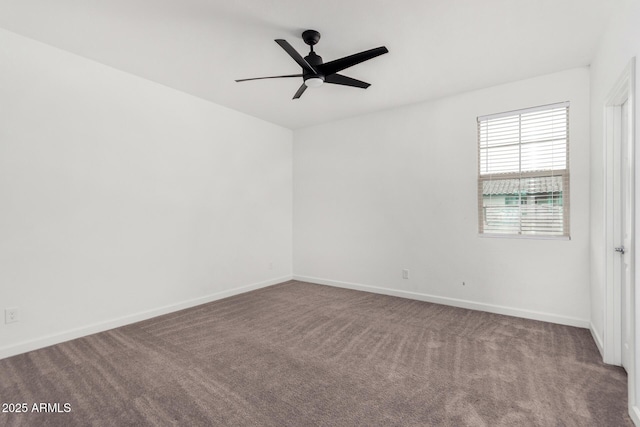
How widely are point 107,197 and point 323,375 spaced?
2903 millimetres

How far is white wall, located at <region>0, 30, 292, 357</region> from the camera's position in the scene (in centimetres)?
285

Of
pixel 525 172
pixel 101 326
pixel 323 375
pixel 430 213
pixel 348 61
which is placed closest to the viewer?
pixel 323 375

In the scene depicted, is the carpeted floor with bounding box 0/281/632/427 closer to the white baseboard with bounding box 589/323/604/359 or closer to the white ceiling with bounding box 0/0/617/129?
the white baseboard with bounding box 589/323/604/359

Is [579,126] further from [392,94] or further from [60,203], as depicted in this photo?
[60,203]

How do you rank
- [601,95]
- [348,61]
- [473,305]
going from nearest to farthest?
[348,61]
[601,95]
[473,305]

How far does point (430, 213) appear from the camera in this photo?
439 cm

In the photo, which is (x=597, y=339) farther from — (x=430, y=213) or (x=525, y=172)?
(x=430, y=213)

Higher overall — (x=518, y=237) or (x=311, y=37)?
(x=311, y=37)

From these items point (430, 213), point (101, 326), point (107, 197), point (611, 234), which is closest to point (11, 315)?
point (101, 326)

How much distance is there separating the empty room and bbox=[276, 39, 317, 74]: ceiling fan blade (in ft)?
0.05

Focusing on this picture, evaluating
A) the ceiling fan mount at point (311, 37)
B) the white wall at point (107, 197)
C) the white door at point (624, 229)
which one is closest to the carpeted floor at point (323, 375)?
the white door at point (624, 229)

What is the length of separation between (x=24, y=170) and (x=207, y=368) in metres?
2.44

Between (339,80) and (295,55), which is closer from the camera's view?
(295,55)

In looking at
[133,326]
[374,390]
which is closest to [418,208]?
[374,390]
